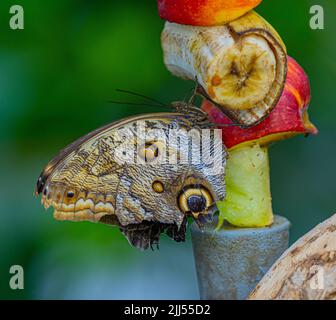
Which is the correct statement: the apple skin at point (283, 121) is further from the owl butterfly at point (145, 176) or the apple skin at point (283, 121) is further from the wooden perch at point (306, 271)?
the wooden perch at point (306, 271)

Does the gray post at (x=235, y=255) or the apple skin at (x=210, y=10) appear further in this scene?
the gray post at (x=235, y=255)

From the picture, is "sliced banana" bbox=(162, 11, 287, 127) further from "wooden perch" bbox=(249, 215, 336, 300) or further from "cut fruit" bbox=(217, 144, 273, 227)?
"wooden perch" bbox=(249, 215, 336, 300)

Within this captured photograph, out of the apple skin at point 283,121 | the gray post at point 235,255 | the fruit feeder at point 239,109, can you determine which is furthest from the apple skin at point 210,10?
the gray post at point 235,255

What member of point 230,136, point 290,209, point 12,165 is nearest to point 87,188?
point 230,136

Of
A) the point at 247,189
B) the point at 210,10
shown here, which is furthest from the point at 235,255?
the point at 210,10

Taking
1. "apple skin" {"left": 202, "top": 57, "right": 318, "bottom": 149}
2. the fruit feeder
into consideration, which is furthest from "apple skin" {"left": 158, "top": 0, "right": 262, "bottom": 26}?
"apple skin" {"left": 202, "top": 57, "right": 318, "bottom": 149}
